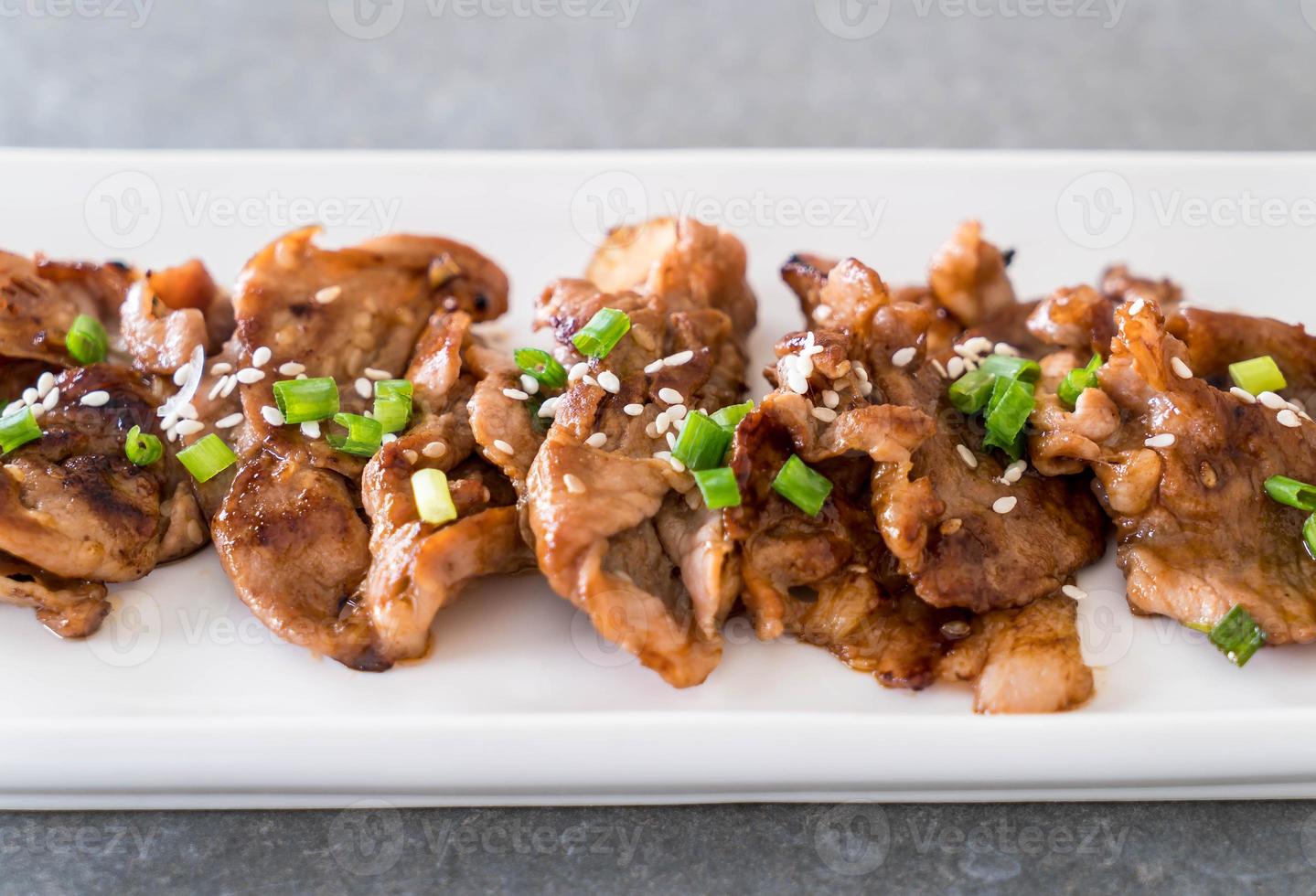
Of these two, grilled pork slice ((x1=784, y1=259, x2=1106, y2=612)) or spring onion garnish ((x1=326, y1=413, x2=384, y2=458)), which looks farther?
spring onion garnish ((x1=326, y1=413, x2=384, y2=458))

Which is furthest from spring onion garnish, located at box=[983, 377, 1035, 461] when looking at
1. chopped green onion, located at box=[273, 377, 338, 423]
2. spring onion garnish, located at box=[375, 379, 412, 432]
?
chopped green onion, located at box=[273, 377, 338, 423]

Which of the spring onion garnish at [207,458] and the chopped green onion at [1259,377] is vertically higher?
the chopped green onion at [1259,377]

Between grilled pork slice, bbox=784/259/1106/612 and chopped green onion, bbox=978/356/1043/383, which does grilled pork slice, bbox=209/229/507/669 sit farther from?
chopped green onion, bbox=978/356/1043/383

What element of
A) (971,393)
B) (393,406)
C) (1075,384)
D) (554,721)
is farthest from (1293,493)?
(393,406)

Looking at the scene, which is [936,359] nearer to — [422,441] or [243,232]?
[422,441]

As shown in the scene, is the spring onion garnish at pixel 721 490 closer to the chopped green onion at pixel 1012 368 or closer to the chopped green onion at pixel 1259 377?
the chopped green onion at pixel 1012 368

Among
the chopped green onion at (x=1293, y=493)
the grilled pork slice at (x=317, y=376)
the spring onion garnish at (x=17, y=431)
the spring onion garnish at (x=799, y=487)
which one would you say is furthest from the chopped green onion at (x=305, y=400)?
the chopped green onion at (x=1293, y=493)
